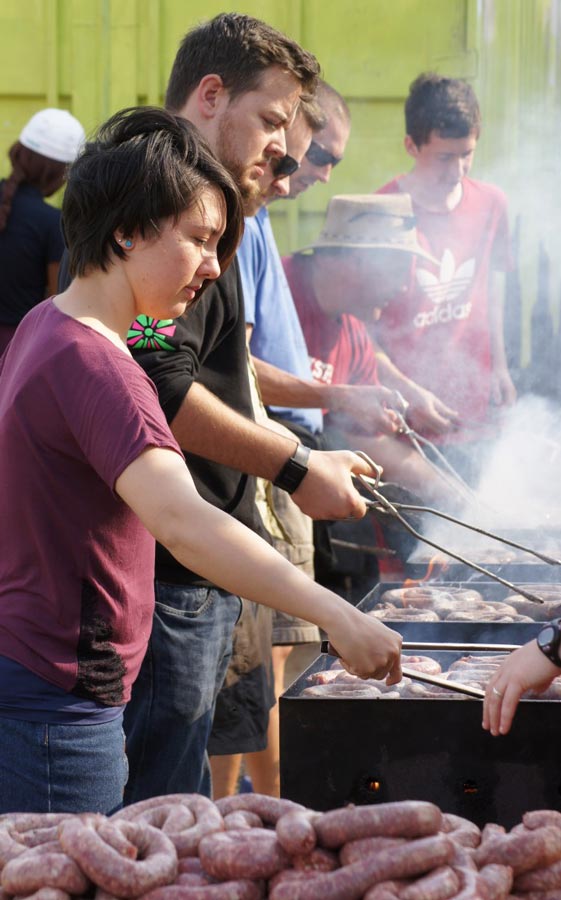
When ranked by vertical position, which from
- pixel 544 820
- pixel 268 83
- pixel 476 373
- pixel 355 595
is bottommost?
pixel 355 595

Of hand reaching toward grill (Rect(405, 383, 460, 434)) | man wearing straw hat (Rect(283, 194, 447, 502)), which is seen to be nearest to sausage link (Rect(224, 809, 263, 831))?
man wearing straw hat (Rect(283, 194, 447, 502))

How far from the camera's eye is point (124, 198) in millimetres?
2043

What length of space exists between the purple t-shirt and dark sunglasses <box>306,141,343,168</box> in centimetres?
312

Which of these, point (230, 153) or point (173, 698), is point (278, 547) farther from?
point (230, 153)

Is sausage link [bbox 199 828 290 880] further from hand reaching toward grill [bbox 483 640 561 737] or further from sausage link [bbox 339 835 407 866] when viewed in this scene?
hand reaching toward grill [bbox 483 640 561 737]

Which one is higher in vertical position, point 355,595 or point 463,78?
point 463,78

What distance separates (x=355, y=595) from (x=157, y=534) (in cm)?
339

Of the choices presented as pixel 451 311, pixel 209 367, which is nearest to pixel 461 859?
pixel 209 367

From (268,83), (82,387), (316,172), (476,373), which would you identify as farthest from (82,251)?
(476,373)

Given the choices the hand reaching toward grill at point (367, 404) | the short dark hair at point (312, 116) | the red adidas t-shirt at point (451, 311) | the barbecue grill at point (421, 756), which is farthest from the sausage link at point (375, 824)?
the red adidas t-shirt at point (451, 311)

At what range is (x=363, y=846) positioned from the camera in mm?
1364

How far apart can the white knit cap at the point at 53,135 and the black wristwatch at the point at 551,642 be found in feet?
11.4

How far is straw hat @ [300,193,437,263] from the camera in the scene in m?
5.12

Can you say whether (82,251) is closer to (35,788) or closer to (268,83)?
(35,788)
